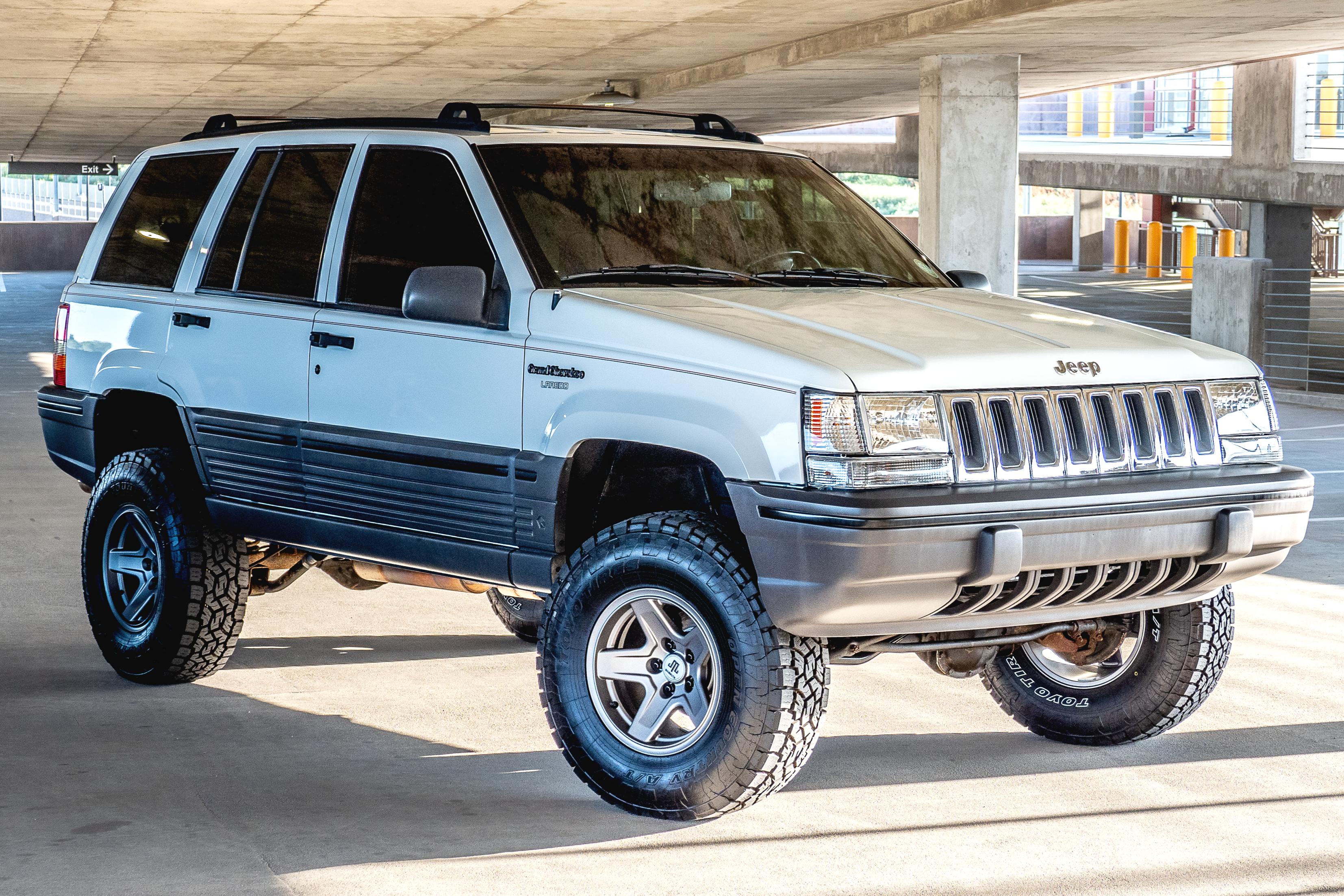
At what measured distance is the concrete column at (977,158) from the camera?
19484 mm

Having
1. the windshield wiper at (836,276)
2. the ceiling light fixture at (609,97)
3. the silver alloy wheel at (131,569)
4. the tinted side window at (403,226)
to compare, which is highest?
the ceiling light fixture at (609,97)

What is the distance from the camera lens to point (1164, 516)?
4.84m

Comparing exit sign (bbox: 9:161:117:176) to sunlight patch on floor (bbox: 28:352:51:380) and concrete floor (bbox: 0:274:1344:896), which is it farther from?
concrete floor (bbox: 0:274:1344:896)

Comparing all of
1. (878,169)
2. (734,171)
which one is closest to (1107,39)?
(734,171)

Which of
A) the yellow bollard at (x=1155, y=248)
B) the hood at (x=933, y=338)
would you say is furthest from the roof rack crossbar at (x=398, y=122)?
the yellow bollard at (x=1155, y=248)

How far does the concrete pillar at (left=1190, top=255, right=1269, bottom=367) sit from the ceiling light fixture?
8.20m

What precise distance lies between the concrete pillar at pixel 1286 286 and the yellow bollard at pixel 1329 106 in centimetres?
157

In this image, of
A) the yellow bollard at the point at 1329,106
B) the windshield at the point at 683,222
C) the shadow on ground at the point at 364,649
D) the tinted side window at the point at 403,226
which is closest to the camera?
the windshield at the point at 683,222

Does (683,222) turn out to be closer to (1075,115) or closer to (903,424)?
(903,424)

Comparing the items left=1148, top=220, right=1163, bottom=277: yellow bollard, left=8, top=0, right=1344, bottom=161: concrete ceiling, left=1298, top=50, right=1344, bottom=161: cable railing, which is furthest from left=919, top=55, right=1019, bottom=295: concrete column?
left=1148, top=220, right=1163, bottom=277: yellow bollard

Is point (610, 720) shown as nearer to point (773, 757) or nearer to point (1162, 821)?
point (773, 757)

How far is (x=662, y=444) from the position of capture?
4.85 m

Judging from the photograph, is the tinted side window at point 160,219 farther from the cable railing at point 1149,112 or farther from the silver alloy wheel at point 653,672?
the cable railing at point 1149,112

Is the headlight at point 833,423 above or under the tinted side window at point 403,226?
under
